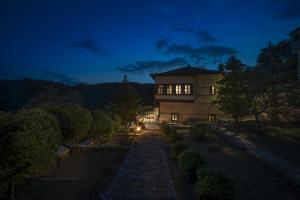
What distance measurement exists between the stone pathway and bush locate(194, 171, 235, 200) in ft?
4.77

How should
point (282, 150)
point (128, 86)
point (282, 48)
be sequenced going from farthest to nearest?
point (282, 48) → point (128, 86) → point (282, 150)

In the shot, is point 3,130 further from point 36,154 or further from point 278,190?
point 278,190

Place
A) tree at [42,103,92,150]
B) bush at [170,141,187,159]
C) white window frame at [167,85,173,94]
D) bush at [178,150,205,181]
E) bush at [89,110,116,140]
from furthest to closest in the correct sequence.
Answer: white window frame at [167,85,173,94] → bush at [89,110,116,140] → bush at [170,141,187,159] → tree at [42,103,92,150] → bush at [178,150,205,181]

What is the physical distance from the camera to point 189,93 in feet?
90.2

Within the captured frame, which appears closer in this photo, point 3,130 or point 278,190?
point 3,130

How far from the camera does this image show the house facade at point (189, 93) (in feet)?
90.3

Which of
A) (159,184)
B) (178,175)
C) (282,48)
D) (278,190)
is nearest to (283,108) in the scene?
(278,190)

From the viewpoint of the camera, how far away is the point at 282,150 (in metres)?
12.0

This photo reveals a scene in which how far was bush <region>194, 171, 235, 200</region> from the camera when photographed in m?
5.02

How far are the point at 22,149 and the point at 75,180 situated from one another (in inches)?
126

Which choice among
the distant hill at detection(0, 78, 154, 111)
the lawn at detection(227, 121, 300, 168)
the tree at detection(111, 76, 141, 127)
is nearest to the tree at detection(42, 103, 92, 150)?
the tree at detection(111, 76, 141, 127)

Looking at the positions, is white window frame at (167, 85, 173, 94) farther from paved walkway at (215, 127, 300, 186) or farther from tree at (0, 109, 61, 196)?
tree at (0, 109, 61, 196)

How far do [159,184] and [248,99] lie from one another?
534 inches

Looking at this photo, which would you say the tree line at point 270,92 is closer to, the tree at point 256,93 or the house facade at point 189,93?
the tree at point 256,93
